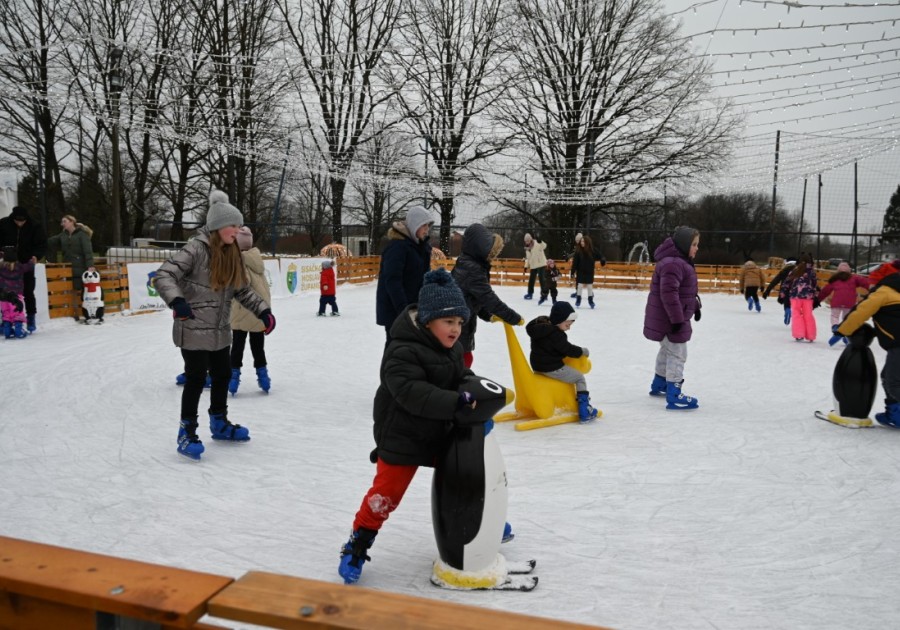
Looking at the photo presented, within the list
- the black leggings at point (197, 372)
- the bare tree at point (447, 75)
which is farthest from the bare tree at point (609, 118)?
the black leggings at point (197, 372)

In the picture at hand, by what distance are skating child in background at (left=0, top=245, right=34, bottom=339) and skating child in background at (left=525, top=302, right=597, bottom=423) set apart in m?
7.00

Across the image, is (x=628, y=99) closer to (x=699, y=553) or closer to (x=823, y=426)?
(x=823, y=426)

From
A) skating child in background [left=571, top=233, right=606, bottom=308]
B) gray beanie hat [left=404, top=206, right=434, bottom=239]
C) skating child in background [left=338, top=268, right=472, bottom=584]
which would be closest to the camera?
skating child in background [left=338, top=268, right=472, bottom=584]

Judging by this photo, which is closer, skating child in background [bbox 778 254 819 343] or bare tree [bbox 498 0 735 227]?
skating child in background [bbox 778 254 819 343]

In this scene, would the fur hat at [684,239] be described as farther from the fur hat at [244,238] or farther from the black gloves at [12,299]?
the black gloves at [12,299]

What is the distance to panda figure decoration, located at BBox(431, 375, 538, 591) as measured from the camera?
2.62m

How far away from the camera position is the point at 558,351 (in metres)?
5.37

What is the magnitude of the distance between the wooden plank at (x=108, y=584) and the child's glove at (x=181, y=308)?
2.62 meters

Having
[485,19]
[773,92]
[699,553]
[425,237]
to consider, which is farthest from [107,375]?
[485,19]

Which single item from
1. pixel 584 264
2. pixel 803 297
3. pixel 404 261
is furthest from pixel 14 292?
pixel 803 297

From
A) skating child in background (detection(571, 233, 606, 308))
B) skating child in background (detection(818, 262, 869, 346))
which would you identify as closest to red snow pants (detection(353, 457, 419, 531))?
skating child in background (detection(818, 262, 869, 346))

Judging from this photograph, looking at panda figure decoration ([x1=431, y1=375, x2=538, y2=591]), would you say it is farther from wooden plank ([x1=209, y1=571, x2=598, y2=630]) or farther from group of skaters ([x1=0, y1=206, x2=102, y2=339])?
group of skaters ([x1=0, y1=206, x2=102, y2=339])

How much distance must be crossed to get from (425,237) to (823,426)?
3331mm

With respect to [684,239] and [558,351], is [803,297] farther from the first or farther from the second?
[558,351]
